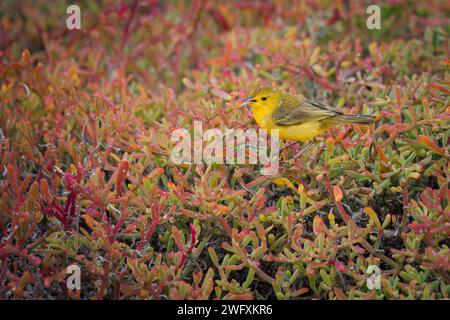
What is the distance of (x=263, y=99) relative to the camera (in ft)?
11.0

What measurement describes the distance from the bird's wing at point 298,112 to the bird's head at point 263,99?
0.14ft

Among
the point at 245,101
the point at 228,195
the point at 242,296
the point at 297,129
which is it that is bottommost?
the point at 242,296

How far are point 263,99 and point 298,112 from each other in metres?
0.22

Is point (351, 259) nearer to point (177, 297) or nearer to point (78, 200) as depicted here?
point (177, 297)

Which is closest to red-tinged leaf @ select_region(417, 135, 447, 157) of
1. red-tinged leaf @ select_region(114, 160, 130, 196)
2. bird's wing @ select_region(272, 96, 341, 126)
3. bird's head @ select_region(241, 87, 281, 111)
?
bird's wing @ select_region(272, 96, 341, 126)

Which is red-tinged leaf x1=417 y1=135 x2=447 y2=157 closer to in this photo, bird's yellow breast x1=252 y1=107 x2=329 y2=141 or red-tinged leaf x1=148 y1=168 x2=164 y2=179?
bird's yellow breast x1=252 y1=107 x2=329 y2=141

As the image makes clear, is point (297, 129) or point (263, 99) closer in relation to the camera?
point (297, 129)

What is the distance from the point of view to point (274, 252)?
2820 mm

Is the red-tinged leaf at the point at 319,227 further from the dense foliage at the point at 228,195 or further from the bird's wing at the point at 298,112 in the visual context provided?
the bird's wing at the point at 298,112

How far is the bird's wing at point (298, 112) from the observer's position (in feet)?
10.5

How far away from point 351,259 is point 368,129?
79cm

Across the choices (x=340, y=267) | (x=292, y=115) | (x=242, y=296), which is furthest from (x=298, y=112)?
(x=242, y=296)

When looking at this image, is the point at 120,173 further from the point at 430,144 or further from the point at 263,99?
the point at 430,144
